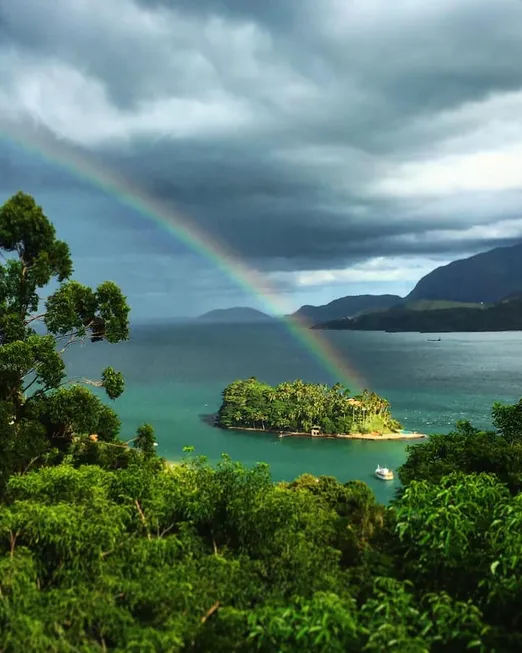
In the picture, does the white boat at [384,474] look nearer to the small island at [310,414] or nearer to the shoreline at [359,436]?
the shoreline at [359,436]

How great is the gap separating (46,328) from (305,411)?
62217 millimetres

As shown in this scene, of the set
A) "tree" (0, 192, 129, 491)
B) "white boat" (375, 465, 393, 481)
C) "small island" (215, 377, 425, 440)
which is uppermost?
"tree" (0, 192, 129, 491)

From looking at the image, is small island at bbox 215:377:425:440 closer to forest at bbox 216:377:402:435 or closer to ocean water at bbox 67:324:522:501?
forest at bbox 216:377:402:435

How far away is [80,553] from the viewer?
7.74 m

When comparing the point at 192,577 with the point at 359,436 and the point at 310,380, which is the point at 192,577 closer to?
the point at 359,436

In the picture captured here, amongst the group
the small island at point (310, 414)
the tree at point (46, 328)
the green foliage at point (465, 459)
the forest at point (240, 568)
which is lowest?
the small island at point (310, 414)

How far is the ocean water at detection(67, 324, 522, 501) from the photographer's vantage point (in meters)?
65.0

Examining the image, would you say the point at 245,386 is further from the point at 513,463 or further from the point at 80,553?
the point at 80,553

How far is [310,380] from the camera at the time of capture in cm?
12481

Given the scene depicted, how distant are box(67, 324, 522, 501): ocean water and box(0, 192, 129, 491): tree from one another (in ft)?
134

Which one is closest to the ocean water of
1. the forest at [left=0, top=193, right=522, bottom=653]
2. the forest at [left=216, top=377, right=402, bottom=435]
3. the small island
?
the small island

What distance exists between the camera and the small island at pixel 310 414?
73550mm

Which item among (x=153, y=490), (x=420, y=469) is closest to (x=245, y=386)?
(x=420, y=469)

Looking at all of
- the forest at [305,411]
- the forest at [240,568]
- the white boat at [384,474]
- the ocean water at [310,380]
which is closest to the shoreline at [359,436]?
the forest at [305,411]
